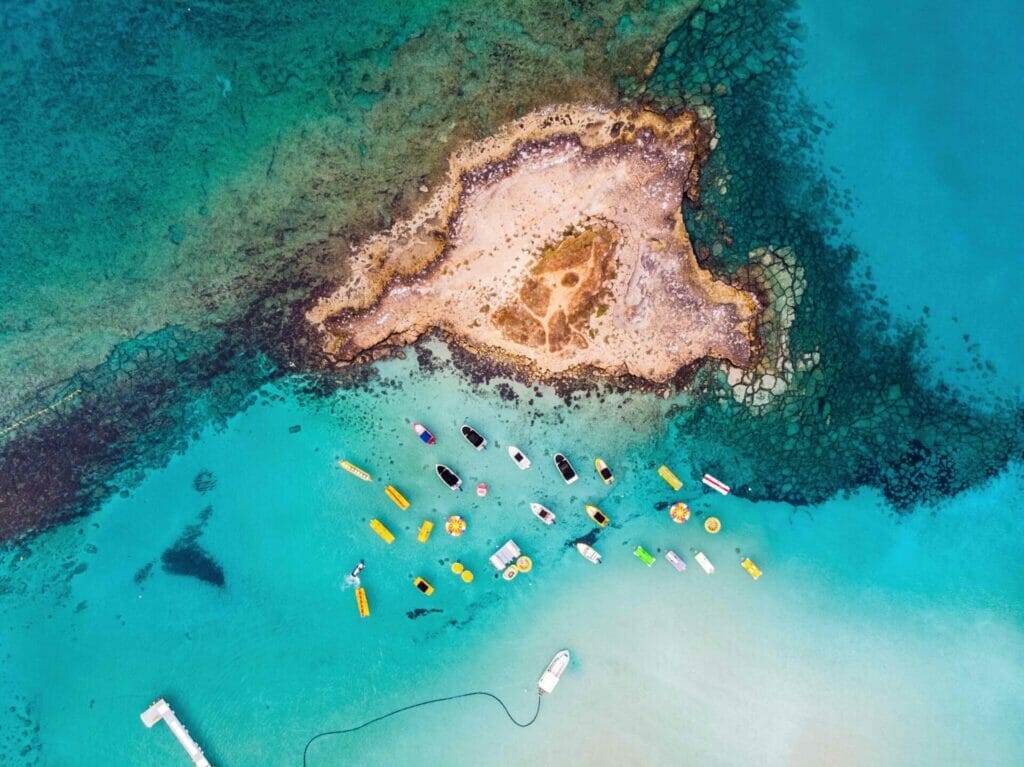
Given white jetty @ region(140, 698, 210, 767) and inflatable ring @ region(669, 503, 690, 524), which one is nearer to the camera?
white jetty @ region(140, 698, 210, 767)

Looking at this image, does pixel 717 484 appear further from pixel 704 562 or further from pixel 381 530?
pixel 381 530

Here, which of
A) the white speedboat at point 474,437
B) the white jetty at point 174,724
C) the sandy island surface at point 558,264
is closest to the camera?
the sandy island surface at point 558,264

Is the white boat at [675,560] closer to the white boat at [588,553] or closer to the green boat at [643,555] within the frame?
the green boat at [643,555]

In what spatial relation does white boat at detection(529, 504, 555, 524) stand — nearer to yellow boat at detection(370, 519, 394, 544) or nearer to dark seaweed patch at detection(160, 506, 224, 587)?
yellow boat at detection(370, 519, 394, 544)

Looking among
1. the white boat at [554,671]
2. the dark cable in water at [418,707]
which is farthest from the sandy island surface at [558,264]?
the dark cable in water at [418,707]

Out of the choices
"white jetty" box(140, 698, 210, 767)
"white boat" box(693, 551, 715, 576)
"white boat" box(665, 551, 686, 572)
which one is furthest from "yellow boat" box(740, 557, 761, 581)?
"white jetty" box(140, 698, 210, 767)

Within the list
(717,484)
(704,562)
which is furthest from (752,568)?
(717,484)
